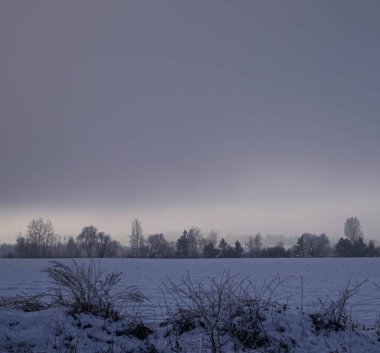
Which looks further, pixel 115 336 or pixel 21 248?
pixel 21 248

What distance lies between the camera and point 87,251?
130 m

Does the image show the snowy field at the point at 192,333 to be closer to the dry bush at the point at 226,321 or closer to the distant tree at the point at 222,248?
the dry bush at the point at 226,321

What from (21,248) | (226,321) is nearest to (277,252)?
(21,248)

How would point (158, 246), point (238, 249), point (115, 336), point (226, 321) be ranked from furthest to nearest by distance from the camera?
point (158, 246)
point (238, 249)
point (226, 321)
point (115, 336)

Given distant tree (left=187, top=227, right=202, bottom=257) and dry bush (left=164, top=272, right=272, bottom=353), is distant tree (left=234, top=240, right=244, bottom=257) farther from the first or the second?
dry bush (left=164, top=272, right=272, bottom=353)

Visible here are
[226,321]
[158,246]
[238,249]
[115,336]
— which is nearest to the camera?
[115,336]

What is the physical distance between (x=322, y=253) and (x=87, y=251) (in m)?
69.9

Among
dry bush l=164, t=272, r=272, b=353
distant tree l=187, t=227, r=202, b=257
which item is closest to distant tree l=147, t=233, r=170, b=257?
distant tree l=187, t=227, r=202, b=257

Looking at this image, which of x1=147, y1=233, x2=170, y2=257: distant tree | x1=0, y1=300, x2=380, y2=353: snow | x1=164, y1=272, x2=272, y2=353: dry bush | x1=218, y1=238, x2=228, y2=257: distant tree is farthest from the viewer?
x1=147, y1=233, x2=170, y2=257: distant tree

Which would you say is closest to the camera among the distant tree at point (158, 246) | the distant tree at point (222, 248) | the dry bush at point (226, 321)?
the dry bush at point (226, 321)

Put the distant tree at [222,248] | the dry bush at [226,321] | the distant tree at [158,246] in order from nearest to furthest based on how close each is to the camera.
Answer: the dry bush at [226,321], the distant tree at [222,248], the distant tree at [158,246]

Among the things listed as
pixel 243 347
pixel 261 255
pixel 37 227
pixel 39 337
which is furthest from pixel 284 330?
pixel 37 227

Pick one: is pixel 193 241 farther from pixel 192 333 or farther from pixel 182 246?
pixel 192 333

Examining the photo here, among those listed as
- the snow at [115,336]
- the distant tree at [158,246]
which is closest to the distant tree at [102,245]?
the distant tree at [158,246]
